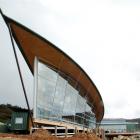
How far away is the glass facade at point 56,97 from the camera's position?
91.8 feet

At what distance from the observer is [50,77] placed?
1151 inches

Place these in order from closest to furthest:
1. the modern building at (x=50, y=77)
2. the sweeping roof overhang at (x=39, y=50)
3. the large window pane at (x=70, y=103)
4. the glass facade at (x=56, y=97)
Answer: the sweeping roof overhang at (x=39, y=50) → the modern building at (x=50, y=77) → the glass facade at (x=56, y=97) → the large window pane at (x=70, y=103)

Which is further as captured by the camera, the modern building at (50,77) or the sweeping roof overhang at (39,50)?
the modern building at (50,77)

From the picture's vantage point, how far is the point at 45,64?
95.3 feet

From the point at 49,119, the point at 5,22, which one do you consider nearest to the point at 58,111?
the point at 49,119

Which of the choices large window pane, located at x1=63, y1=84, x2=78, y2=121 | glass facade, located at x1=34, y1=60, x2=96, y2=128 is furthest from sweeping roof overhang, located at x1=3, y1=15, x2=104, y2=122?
large window pane, located at x1=63, y1=84, x2=78, y2=121

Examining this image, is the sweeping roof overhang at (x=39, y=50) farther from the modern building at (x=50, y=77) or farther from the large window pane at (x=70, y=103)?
the large window pane at (x=70, y=103)

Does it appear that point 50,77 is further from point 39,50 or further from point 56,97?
point 39,50

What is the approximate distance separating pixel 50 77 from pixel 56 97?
190cm

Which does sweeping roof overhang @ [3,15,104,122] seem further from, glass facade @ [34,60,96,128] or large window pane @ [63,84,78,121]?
large window pane @ [63,84,78,121]

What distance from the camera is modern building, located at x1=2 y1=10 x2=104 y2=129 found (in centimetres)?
2759

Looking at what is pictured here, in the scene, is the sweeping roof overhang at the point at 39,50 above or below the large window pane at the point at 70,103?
above

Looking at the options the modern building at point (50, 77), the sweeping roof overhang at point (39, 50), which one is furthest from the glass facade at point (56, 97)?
the sweeping roof overhang at point (39, 50)

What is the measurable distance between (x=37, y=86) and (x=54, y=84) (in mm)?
2208
